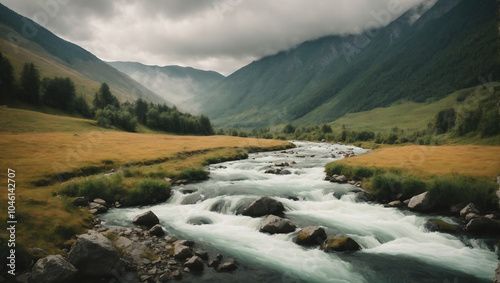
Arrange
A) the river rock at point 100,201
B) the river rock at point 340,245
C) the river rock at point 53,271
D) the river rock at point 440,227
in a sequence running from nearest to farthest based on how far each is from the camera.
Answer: the river rock at point 53,271, the river rock at point 340,245, the river rock at point 440,227, the river rock at point 100,201

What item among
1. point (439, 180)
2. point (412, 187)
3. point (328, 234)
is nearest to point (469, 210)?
point (439, 180)

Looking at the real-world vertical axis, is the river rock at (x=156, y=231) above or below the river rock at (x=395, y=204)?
below

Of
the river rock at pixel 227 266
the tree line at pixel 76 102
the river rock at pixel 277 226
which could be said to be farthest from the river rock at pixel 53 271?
the tree line at pixel 76 102

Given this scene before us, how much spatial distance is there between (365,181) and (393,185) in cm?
491

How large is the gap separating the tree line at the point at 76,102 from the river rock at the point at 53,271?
406 feet

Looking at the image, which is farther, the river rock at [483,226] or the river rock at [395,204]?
the river rock at [395,204]

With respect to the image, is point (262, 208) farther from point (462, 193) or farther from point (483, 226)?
point (462, 193)

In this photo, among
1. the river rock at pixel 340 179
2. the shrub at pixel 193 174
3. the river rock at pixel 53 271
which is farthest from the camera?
the shrub at pixel 193 174

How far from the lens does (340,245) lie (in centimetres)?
1666

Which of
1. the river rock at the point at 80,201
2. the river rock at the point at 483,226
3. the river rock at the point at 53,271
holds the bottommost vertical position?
the river rock at the point at 80,201

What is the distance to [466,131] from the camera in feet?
313

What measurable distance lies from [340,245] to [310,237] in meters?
2.04

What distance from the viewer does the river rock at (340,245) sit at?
1661 centimetres

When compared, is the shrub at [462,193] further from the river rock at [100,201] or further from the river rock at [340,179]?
the river rock at [100,201]
